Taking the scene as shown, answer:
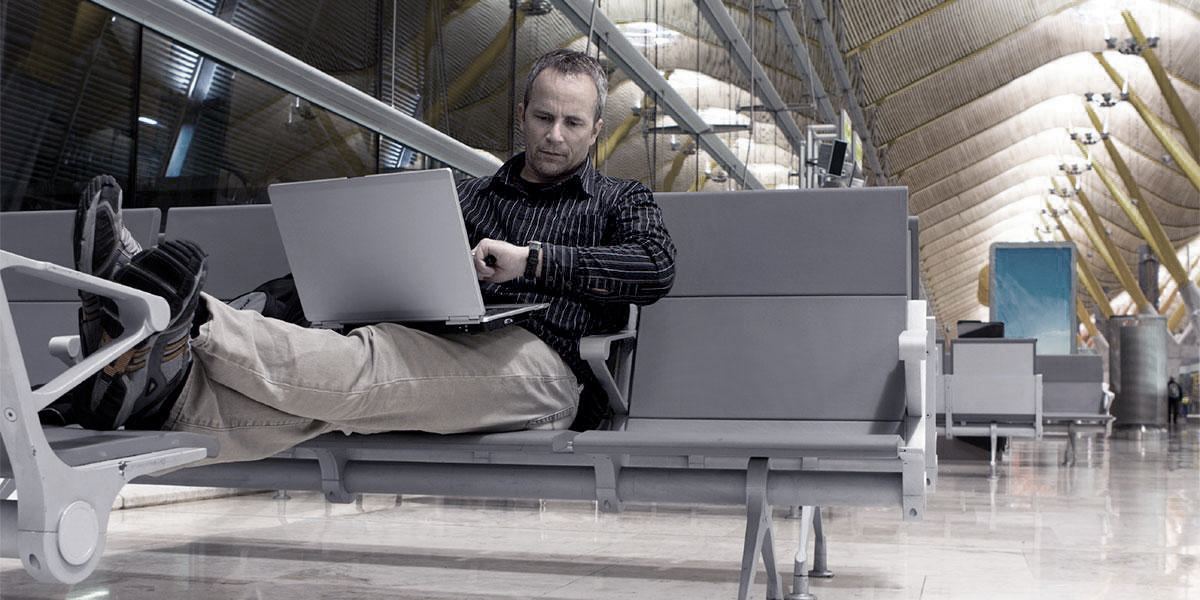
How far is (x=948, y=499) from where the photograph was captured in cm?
654

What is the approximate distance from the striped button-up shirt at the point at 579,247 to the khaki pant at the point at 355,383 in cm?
13

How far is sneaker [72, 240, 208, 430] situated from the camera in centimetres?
173

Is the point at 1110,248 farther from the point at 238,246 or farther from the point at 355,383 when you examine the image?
the point at 355,383

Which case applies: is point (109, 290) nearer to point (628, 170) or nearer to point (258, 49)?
point (258, 49)

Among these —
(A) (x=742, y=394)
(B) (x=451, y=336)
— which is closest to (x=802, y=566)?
(A) (x=742, y=394)

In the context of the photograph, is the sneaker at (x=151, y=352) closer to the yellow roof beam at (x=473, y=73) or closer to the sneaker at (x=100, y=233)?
the sneaker at (x=100, y=233)

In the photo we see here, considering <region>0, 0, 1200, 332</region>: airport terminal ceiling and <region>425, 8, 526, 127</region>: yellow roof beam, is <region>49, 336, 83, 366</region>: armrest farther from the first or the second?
<region>425, 8, 526, 127</region>: yellow roof beam

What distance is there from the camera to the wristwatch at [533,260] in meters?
2.55

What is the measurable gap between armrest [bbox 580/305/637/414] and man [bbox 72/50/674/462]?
0.05 m

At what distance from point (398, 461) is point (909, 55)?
1989 cm

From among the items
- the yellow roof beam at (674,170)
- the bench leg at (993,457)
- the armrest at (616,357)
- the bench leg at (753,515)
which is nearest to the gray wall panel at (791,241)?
the armrest at (616,357)

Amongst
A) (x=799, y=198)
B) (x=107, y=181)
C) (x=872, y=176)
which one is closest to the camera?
(x=107, y=181)

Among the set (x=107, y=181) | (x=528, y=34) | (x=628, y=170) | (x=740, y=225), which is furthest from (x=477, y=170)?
(x=107, y=181)

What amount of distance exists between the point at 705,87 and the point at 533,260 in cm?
1147
